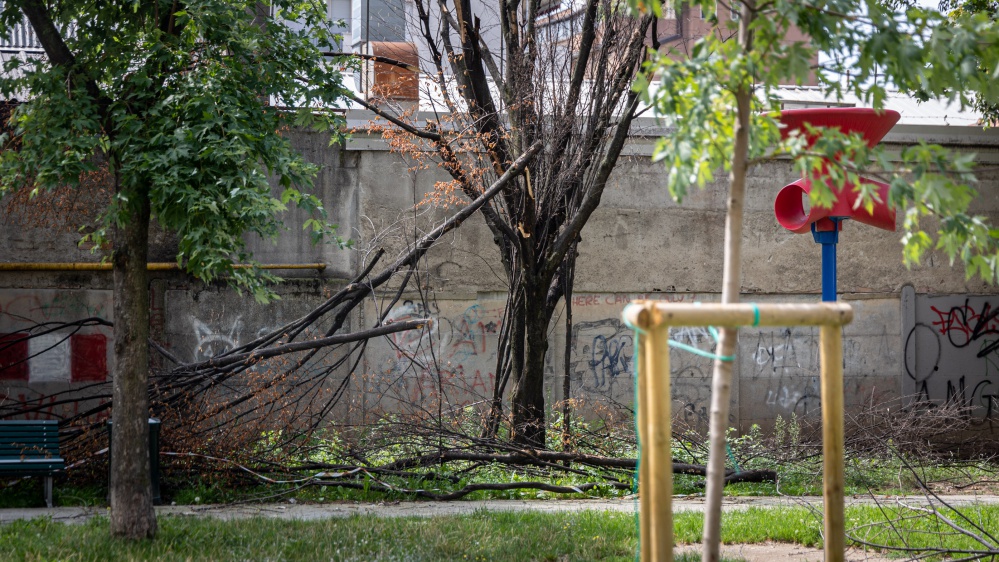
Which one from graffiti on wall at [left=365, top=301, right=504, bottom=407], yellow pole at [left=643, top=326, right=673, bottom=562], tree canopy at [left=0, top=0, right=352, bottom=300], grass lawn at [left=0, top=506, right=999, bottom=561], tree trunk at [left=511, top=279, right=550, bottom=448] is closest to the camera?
yellow pole at [left=643, top=326, right=673, bottom=562]

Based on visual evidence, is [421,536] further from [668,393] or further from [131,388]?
[668,393]

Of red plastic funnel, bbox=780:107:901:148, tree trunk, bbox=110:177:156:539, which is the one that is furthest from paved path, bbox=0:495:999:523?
red plastic funnel, bbox=780:107:901:148

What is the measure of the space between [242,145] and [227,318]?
6.91 m

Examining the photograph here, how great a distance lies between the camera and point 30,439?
8.16 metres

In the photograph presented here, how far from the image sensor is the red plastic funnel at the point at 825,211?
5449mm

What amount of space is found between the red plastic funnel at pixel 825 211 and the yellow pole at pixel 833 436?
6.12ft

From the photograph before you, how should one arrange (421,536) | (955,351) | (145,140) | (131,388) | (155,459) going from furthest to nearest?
(955,351), (155,459), (421,536), (131,388), (145,140)

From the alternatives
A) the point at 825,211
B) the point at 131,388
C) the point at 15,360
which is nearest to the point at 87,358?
the point at 15,360

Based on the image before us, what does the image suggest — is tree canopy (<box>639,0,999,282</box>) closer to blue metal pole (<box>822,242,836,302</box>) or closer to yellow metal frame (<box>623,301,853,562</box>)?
yellow metal frame (<box>623,301,853,562</box>)

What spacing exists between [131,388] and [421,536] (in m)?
2.32

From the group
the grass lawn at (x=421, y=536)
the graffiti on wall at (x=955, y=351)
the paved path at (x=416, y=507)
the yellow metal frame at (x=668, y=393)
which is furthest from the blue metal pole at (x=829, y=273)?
the graffiti on wall at (x=955, y=351)

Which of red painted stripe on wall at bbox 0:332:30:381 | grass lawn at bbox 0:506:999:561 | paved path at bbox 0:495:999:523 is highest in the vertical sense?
red painted stripe on wall at bbox 0:332:30:381

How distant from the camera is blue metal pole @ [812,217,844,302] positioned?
5.25m

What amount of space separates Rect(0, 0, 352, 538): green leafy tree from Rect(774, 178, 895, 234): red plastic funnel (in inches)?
132
